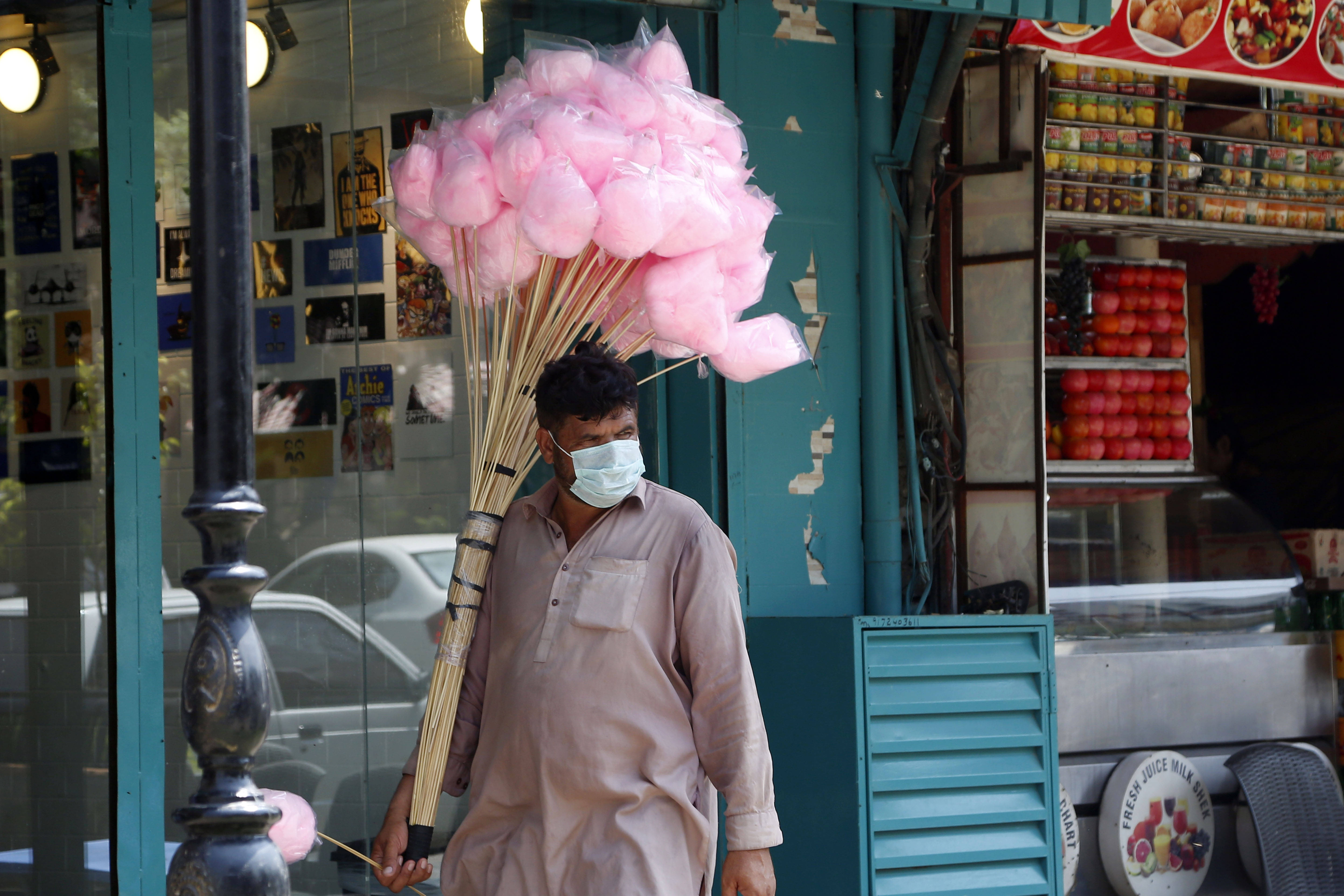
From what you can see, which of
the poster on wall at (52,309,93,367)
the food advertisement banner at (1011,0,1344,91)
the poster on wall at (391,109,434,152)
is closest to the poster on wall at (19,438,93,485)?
the poster on wall at (52,309,93,367)

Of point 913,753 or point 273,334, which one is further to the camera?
point 273,334

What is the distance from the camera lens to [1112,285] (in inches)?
240

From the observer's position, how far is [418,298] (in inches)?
175

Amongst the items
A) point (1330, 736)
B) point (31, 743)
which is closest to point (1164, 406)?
point (1330, 736)

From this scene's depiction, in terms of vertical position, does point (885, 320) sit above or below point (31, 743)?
above

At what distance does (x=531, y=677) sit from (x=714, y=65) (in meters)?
2.55

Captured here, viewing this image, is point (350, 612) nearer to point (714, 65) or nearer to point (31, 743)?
point (31, 743)

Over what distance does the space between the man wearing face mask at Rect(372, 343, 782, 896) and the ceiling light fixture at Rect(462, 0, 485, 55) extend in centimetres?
208

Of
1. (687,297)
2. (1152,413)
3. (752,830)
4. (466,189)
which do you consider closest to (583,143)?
(466,189)

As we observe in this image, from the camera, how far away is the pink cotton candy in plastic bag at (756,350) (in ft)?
9.77

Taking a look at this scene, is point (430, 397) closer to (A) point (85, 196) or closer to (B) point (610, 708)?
(A) point (85, 196)

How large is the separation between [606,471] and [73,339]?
2083mm

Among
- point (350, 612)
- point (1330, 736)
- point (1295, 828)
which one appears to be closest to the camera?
point (350, 612)

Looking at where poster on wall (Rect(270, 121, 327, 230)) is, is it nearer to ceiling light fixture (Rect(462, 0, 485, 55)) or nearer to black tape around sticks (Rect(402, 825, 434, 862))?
ceiling light fixture (Rect(462, 0, 485, 55))
